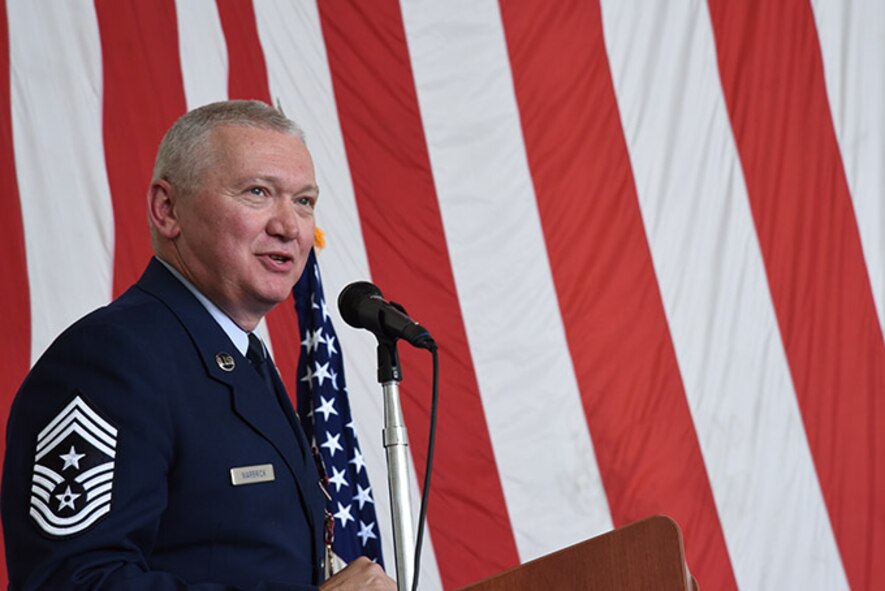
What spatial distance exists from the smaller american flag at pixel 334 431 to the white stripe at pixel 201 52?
773mm

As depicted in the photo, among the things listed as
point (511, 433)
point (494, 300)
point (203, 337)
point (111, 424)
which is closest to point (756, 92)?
point (494, 300)

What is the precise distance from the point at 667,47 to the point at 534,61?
0.41m

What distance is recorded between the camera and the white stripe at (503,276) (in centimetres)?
334

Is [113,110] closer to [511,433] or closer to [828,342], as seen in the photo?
[511,433]

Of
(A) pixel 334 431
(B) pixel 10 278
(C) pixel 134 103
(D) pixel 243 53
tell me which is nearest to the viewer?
(A) pixel 334 431

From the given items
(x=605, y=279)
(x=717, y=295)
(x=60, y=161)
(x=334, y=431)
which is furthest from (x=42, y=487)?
(x=717, y=295)

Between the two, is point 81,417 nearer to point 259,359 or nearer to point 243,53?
point 259,359

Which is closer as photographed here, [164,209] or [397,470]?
[397,470]

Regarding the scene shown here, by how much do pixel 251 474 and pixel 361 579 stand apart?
0.65 feet

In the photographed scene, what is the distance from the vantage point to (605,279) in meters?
3.49

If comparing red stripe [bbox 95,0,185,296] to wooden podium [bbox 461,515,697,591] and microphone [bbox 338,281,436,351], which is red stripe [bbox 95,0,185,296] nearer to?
microphone [bbox 338,281,436,351]

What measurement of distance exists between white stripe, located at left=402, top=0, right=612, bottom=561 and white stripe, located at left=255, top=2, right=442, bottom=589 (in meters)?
0.27

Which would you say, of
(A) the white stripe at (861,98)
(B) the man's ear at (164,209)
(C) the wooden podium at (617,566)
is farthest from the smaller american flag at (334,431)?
(A) the white stripe at (861,98)

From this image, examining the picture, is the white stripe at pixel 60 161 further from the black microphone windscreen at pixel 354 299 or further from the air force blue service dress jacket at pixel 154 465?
the black microphone windscreen at pixel 354 299
